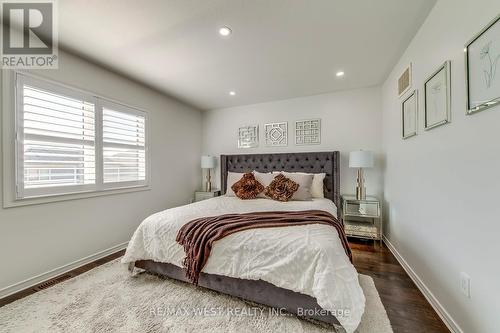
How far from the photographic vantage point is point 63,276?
215 cm

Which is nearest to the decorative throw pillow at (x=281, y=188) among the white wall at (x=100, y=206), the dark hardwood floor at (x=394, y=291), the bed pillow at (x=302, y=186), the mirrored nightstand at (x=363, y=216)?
the bed pillow at (x=302, y=186)

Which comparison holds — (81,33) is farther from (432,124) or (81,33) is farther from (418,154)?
(418,154)

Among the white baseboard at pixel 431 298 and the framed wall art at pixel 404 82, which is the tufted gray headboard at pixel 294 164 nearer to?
the white baseboard at pixel 431 298

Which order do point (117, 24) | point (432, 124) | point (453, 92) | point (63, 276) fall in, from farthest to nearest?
point (63, 276) → point (117, 24) → point (432, 124) → point (453, 92)

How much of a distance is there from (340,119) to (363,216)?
1688mm

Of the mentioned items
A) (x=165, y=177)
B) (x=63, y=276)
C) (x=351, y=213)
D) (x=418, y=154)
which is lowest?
(x=63, y=276)

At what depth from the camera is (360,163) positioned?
9.86ft

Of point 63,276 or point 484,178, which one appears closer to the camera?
point 484,178

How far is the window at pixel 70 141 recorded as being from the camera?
1962mm

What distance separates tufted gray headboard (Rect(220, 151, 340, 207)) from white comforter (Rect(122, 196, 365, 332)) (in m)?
1.79

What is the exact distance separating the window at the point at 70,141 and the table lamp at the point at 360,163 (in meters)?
3.41

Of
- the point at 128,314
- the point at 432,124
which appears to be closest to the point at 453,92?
the point at 432,124

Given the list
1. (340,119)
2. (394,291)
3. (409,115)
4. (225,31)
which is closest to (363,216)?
(394,291)

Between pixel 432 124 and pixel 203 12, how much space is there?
7.22ft
